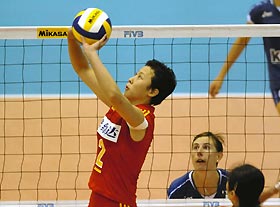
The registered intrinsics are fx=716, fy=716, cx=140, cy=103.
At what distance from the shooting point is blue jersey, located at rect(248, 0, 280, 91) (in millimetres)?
4953

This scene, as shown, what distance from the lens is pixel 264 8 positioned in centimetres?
521

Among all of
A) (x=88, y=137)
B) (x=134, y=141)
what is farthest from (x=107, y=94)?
(x=88, y=137)

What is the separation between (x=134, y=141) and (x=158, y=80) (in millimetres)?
296

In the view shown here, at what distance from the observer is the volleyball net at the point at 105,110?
18.6ft

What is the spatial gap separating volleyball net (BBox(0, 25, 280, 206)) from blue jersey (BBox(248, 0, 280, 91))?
105mm

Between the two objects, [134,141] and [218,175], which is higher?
[134,141]

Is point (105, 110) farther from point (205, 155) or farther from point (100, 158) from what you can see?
point (100, 158)

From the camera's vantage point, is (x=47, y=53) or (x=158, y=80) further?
(x=47, y=53)

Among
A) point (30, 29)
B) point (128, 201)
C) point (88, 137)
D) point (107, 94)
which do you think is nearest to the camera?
point (107, 94)

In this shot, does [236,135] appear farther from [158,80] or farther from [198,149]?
[158,80]

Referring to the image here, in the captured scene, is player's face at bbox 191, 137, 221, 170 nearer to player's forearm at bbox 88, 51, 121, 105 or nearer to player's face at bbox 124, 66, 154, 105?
player's face at bbox 124, 66, 154, 105

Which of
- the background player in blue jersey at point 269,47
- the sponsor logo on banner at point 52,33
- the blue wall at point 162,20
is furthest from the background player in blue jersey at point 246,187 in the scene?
the blue wall at point 162,20

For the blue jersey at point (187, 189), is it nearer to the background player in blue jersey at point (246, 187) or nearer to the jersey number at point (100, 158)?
the jersey number at point (100, 158)

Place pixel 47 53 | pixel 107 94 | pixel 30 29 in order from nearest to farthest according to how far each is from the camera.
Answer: pixel 107 94, pixel 30 29, pixel 47 53
